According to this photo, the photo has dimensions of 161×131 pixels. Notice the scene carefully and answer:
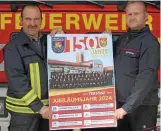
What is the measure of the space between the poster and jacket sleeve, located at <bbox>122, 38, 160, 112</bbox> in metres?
0.20

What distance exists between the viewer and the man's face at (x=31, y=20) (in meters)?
3.58

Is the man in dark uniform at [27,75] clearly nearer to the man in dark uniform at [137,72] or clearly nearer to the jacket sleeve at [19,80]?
the jacket sleeve at [19,80]

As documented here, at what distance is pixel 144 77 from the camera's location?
3469 millimetres

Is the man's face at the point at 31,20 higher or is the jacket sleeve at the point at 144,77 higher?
the man's face at the point at 31,20

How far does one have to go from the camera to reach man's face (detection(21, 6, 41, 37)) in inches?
141

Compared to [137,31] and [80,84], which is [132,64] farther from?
[80,84]

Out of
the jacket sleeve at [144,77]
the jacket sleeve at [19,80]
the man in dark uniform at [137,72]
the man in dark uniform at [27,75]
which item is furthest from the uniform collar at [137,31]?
the jacket sleeve at [19,80]

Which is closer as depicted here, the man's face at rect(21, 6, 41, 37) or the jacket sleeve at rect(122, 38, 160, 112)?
the jacket sleeve at rect(122, 38, 160, 112)

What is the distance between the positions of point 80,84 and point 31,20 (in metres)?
0.57

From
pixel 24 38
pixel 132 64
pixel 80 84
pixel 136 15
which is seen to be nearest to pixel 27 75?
pixel 24 38

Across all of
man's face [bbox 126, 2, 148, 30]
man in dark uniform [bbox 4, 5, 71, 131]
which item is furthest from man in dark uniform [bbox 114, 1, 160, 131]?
man in dark uniform [bbox 4, 5, 71, 131]

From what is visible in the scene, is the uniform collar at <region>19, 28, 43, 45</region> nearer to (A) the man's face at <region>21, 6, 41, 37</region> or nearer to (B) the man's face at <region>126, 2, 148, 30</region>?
(A) the man's face at <region>21, 6, 41, 37</region>

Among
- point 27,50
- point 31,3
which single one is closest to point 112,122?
point 27,50

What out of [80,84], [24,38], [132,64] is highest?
[24,38]
